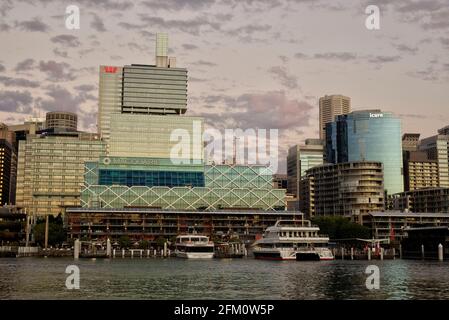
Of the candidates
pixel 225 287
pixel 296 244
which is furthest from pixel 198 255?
pixel 225 287

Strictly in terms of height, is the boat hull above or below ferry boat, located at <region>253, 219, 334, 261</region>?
below

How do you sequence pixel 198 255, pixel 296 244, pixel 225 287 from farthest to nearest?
pixel 198 255
pixel 296 244
pixel 225 287

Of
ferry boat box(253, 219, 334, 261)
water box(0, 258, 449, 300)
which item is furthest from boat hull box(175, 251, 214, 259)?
water box(0, 258, 449, 300)

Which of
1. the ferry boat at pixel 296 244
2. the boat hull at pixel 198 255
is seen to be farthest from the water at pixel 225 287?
the boat hull at pixel 198 255

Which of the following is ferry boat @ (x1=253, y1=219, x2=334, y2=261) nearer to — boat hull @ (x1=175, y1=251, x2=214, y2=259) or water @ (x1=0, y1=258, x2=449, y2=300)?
boat hull @ (x1=175, y1=251, x2=214, y2=259)

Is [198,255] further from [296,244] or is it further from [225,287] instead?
[225,287]

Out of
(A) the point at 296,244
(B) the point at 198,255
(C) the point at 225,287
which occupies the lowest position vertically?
(B) the point at 198,255

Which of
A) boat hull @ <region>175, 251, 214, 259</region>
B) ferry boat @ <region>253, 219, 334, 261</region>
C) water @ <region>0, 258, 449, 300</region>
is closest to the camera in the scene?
water @ <region>0, 258, 449, 300</region>

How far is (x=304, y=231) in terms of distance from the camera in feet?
525

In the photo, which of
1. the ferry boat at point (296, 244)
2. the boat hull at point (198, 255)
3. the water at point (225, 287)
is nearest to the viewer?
the water at point (225, 287)

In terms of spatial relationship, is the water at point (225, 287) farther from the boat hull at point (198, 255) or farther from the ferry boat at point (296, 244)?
the boat hull at point (198, 255)
